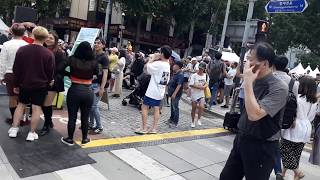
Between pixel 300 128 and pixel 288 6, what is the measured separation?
15.7 ft

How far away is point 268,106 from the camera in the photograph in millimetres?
3510

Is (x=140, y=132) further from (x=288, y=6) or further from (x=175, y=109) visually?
(x=288, y=6)

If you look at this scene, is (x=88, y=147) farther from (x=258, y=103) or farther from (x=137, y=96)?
(x=137, y=96)

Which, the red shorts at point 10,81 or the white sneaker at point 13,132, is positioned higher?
the red shorts at point 10,81

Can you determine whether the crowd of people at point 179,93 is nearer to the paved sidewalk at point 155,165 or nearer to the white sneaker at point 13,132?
the white sneaker at point 13,132

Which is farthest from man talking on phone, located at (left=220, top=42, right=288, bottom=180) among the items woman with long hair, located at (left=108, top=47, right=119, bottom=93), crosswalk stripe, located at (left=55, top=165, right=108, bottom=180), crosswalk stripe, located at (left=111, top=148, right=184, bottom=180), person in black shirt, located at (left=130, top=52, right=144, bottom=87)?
person in black shirt, located at (left=130, top=52, right=144, bottom=87)

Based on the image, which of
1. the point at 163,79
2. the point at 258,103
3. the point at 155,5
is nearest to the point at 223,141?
the point at 163,79

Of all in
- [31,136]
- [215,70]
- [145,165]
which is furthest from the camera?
[215,70]

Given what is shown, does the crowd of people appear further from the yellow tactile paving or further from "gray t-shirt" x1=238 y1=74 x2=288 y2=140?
the yellow tactile paving

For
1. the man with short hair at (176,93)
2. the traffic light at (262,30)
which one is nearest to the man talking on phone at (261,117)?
the man with short hair at (176,93)

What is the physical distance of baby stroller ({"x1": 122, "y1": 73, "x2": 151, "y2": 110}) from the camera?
1013 centimetres

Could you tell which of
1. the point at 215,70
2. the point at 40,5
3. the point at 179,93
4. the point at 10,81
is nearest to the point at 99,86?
the point at 10,81

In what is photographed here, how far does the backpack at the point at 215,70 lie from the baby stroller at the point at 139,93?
2.86 metres

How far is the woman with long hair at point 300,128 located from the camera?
598 centimetres
